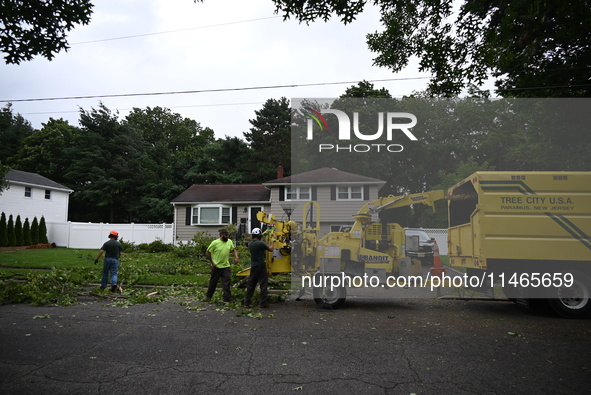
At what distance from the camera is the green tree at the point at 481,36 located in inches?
216

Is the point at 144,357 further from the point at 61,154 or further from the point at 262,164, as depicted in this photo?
the point at 61,154

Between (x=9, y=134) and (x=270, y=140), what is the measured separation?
29.9 meters

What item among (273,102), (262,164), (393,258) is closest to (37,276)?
(393,258)

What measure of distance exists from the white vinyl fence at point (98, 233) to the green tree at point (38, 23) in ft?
78.3

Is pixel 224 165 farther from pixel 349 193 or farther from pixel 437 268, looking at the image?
pixel 437 268

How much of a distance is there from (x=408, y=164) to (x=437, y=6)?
2137 cm

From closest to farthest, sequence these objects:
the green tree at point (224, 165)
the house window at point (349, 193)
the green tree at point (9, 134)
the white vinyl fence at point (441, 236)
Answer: the white vinyl fence at point (441, 236)
the house window at point (349, 193)
the green tree at point (224, 165)
the green tree at point (9, 134)

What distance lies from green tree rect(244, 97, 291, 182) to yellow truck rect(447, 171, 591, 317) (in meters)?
30.9

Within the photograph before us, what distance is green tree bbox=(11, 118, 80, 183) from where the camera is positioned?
4266 cm

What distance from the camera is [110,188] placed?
39.3 m

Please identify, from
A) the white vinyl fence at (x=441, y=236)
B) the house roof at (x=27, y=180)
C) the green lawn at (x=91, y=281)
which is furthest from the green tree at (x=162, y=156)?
the white vinyl fence at (x=441, y=236)

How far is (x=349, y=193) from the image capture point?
42.4 ft

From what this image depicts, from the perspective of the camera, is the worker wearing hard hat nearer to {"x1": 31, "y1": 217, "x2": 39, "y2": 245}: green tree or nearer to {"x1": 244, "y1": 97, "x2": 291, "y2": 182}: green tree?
{"x1": 31, "y1": 217, "x2": 39, "y2": 245}: green tree

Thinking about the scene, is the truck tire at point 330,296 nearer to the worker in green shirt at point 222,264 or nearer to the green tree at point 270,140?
the worker in green shirt at point 222,264
